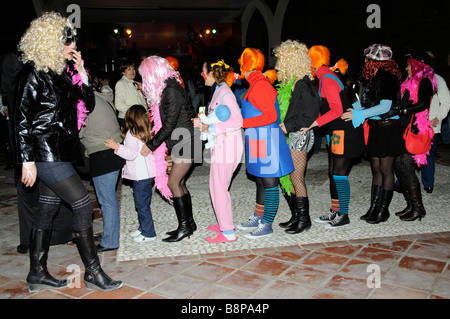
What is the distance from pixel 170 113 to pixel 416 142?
2.71 metres

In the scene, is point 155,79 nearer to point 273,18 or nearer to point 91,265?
point 91,265

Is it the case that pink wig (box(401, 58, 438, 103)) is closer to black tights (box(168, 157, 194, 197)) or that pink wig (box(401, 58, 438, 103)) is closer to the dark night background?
black tights (box(168, 157, 194, 197))

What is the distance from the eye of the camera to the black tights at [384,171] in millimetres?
4320

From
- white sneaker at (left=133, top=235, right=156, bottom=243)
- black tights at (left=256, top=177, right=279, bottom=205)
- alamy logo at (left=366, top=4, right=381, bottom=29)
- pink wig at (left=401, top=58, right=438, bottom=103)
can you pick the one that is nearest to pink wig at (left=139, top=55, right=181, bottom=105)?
black tights at (left=256, top=177, right=279, bottom=205)

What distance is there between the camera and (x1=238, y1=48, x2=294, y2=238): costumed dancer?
12.2ft

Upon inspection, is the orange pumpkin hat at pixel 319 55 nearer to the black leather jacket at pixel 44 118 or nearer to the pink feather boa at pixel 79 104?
the pink feather boa at pixel 79 104

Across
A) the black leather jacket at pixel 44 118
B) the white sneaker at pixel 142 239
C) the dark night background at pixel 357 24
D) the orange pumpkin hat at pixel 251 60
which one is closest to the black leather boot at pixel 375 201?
the orange pumpkin hat at pixel 251 60

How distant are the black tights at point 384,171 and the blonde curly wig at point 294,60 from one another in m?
1.25

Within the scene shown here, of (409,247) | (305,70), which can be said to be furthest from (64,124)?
(409,247)

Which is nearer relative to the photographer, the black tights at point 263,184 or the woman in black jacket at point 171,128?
the woman in black jacket at point 171,128

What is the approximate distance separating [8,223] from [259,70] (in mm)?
3440

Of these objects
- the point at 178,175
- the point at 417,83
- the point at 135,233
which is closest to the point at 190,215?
the point at 178,175

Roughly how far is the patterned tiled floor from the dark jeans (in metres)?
0.43
